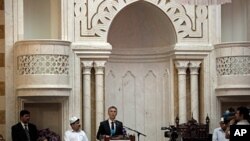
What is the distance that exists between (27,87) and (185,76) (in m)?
3.40

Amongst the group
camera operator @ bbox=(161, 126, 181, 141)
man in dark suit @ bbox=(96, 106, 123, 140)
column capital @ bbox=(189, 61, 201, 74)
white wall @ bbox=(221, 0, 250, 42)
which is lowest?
camera operator @ bbox=(161, 126, 181, 141)

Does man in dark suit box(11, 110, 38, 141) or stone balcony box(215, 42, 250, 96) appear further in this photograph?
stone balcony box(215, 42, 250, 96)

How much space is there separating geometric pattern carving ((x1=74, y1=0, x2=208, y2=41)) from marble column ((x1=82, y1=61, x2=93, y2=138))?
59 centimetres

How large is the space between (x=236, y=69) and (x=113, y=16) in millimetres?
2749

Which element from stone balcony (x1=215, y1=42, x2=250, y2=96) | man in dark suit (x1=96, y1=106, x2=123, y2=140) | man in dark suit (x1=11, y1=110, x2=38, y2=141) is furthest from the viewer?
stone balcony (x1=215, y1=42, x2=250, y2=96)

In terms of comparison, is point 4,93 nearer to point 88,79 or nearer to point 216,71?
point 88,79

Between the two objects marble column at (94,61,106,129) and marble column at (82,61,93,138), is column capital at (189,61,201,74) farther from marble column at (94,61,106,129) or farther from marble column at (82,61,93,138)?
marble column at (82,61,93,138)

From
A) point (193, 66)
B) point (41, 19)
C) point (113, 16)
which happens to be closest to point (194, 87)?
point (193, 66)

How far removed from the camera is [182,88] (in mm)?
14477

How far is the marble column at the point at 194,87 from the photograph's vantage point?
1448 centimetres

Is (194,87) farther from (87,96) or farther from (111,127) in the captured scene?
(111,127)

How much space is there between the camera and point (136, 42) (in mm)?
15219

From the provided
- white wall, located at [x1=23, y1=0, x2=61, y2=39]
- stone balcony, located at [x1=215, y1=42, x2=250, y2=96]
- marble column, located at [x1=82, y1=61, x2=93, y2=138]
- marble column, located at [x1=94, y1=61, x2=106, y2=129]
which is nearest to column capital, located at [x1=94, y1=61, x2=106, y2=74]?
marble column, located at [x1=94, y1=61, x2=106, y2=129]

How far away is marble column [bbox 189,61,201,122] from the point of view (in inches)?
570
